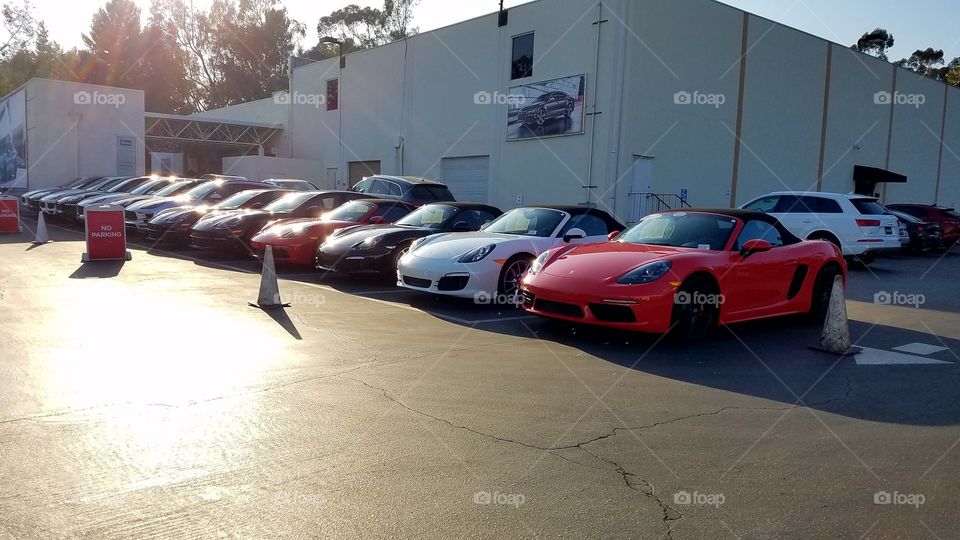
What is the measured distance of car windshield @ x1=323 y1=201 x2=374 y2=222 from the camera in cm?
1275

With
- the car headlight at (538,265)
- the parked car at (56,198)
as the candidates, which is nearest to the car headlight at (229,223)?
the car headlight at (538,265)

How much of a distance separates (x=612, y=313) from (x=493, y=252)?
101 inches

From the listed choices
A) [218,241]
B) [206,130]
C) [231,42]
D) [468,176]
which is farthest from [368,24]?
[218,241]

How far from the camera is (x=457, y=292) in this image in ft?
29.2

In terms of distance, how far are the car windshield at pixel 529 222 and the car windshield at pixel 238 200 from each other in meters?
7.10

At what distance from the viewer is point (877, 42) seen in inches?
2442

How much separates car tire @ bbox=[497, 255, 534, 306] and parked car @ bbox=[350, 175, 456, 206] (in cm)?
684

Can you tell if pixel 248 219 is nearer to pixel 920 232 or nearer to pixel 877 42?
pixel 920 232

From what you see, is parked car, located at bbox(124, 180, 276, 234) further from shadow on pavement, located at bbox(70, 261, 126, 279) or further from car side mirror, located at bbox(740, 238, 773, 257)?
car side mirror, located at bbox(740, 238, 773, 257)

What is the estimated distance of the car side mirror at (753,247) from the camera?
7.44 metres

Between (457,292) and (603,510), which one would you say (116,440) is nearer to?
(603,510)

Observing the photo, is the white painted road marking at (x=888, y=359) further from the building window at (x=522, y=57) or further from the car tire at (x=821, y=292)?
the building window at (x=522, y=57)

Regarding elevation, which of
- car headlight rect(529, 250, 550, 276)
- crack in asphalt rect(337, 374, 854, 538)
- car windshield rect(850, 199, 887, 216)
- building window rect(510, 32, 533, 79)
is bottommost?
crack in asphalt rect(337, 374, 854, 538)

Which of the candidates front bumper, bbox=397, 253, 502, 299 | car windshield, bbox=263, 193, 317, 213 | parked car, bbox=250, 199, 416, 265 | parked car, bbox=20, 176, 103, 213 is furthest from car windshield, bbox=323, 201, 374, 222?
parked car, bbox=20, 176, 103, 213
